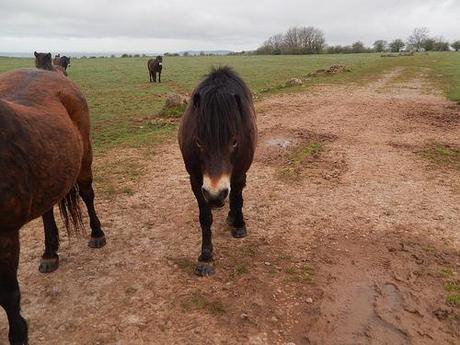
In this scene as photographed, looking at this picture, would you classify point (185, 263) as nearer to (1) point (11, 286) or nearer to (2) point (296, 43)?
(1) point (11, 286)

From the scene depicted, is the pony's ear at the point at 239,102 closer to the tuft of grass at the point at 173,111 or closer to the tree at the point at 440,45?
the tuft of grass at the point at 173,111

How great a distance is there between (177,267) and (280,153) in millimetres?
4037

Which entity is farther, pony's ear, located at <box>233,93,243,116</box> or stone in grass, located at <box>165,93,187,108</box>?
stone in grass, located at <box>165,93,187,108</box>

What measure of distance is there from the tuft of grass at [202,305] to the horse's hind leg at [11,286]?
130cm

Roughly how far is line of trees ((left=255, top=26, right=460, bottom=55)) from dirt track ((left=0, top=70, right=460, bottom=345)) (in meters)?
68.5

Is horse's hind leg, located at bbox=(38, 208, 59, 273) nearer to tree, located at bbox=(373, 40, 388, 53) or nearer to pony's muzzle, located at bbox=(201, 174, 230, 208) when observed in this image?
pony's muzzle, located at bbox=(201, 174, 230, 208)

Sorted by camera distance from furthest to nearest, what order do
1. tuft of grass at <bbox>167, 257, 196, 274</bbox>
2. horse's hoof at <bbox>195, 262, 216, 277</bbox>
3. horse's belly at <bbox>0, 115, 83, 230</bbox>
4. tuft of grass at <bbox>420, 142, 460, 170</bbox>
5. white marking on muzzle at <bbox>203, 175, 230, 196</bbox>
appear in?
1. tuft of grass at <bbox>420, 142, 460, 170</bbox>
2. tuft of grass at <bbox>167, 257, 196, 274</bbox>
3. horse's hoof at <bbox>195, 262, 216, 277</bbox>
4. white marking on muzzle at <bbox>203, 175, 230, 196</bbox>
5. horse's belly at <bbox>0, 115, 83, 230</bbox>

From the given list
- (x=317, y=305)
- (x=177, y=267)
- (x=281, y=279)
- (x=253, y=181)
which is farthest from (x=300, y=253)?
(x=253, y=181)

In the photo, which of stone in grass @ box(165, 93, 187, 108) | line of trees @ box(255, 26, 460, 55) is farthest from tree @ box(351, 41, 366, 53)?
stone in grass @ box(165, 93, 187, 108)

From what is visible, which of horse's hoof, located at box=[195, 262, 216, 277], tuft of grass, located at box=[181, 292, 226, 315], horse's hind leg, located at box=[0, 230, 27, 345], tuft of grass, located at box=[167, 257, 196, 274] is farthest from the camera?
tuft of grass, located at box=[167, 257, 196, 274]

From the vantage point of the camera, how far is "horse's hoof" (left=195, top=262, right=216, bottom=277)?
3930mm

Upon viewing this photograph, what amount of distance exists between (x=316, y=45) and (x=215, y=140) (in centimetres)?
7722

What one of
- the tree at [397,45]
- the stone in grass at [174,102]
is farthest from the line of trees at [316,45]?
the stone in grass at [174,102]

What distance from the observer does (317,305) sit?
3.45 metres
